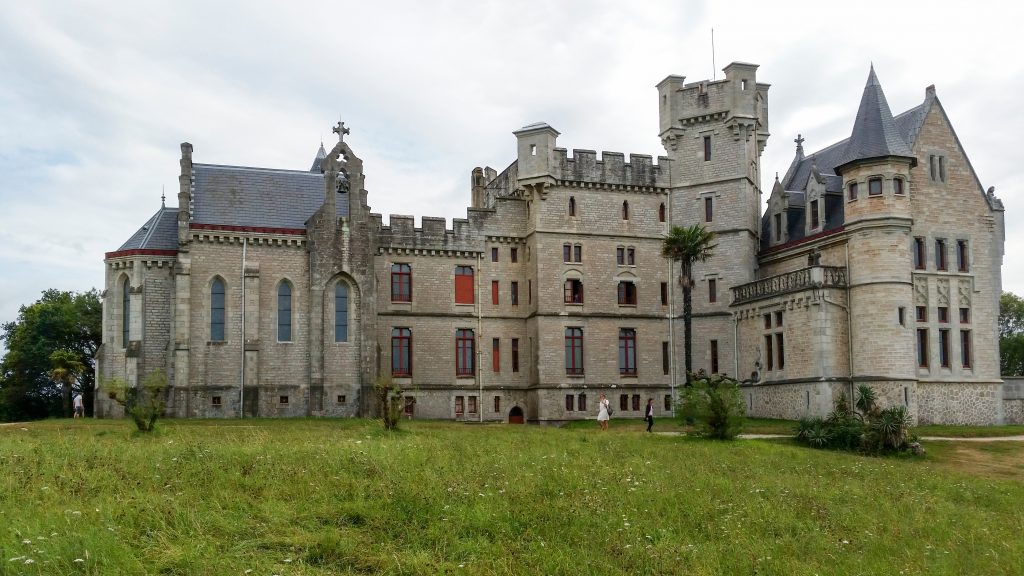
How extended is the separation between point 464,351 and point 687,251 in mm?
12208

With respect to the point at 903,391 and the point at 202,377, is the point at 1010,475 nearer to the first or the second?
the point at 903,391

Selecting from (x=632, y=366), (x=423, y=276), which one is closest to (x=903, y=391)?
(x=632, y=366)

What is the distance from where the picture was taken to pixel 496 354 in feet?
158

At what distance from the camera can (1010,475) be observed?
1080 inches

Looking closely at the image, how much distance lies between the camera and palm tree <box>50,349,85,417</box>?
175 feet

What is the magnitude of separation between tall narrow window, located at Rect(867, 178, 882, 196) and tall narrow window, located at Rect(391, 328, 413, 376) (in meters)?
22.4

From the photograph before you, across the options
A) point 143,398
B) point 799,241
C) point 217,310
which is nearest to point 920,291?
point 799,241

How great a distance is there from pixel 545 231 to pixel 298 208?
1214 cm

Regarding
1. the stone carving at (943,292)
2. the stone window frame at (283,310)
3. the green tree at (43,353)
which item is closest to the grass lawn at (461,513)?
the stone window frame at (283,310)

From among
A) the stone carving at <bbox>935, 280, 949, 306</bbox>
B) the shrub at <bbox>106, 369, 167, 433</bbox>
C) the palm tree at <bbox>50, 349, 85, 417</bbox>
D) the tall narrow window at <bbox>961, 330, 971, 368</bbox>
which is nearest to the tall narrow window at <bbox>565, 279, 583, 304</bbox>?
the stone carving at <bbox>935, 280, 949, 306</bbox>

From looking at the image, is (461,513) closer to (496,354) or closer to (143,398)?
(143,398)

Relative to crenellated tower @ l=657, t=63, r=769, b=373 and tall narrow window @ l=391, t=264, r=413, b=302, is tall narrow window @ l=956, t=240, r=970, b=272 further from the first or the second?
tall narrow window @ l=391, t=264, r=413, b=302

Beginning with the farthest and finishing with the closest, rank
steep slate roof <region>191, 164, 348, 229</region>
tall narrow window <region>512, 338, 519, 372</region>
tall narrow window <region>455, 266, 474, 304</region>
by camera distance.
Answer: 1. tall narrow window <region>512, 338, 519, 372</region>
2. tall narrow window <region>455, 266, 474, 304</region>
3. steep slate roof <region>191, 164, 348, 229</region>

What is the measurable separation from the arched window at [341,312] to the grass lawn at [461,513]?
1979 cm
